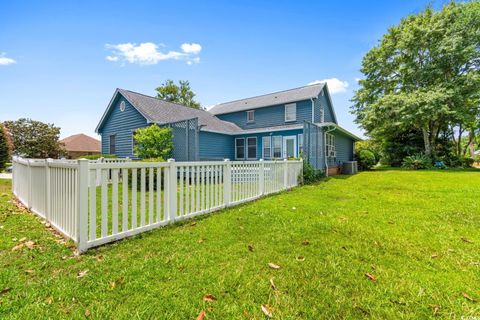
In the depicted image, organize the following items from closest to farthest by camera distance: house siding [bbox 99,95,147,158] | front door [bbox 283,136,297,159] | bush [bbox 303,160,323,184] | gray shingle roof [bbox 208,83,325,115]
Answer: bush [bbox 303,160,323,184], house siding [bbox 99,95,147,158], front door [bbox 283,136,297,159], gray shingle roof [bbox 208,83,325,115]

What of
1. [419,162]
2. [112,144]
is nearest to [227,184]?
[112,144]

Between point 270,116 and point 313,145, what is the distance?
22.0ft

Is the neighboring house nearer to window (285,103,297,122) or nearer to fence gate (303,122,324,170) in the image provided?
window (285,103,297,122)

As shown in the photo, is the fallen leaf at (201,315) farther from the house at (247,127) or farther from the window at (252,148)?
the window at (252,148)

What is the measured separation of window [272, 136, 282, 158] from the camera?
1484 cm

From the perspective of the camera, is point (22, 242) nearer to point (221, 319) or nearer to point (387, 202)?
point (221, 319)

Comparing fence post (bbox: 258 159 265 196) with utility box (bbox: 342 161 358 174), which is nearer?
fence post (bbox: 258 159 265 196)

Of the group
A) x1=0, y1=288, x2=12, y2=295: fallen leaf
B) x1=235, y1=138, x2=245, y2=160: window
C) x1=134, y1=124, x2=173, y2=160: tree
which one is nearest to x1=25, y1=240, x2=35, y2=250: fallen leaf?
x1=0, y1=288, x2=12, y2=295: fallen leaf

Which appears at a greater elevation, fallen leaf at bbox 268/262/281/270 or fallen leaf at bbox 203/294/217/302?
fallen leaf at bbox 268/262/281/270

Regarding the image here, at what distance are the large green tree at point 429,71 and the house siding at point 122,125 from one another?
17.6 metres

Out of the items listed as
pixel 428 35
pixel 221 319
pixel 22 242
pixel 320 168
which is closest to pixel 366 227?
pixel 221 319

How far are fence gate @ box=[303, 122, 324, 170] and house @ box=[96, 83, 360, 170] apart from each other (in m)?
0.05

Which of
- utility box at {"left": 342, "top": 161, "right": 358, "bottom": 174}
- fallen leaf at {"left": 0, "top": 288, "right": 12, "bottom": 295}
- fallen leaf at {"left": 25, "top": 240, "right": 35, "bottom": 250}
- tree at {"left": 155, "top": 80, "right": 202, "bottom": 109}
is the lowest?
fallen leaf at {"left": 0, "top": 288, "right": 12, "bottom": 295}

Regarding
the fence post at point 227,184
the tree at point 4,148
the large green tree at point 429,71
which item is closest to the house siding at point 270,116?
the large green tree at point 429,71
